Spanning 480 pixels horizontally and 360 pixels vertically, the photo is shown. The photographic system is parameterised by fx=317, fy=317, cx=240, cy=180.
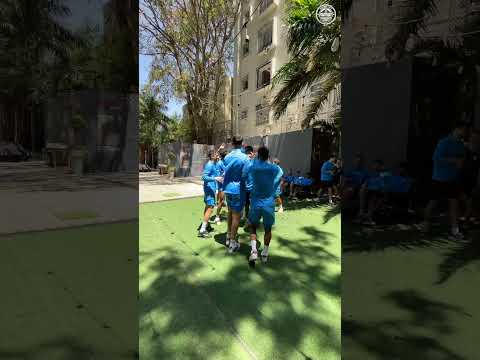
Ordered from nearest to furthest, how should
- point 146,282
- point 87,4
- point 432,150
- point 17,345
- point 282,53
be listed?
1. point 432,150
2. point 87,4
3. point 17,345
4. point 282,53
5. point 146,282

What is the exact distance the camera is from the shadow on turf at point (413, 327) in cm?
82

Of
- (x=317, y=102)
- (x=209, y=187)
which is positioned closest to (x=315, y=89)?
(x=317, y=102)

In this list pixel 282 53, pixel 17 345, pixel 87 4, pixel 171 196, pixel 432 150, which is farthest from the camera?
pixel 171 196

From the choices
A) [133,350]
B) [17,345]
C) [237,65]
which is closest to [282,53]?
[237,65]

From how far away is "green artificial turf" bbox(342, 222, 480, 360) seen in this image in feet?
2.61

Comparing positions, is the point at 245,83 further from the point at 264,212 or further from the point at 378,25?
the point at 378,25

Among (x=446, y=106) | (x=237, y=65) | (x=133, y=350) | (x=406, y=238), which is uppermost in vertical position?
(x=237, y=65)

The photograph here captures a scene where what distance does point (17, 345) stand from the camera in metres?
1.41

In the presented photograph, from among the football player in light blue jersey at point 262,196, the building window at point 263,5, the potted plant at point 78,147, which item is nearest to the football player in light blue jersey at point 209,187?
the football player in light blue jersey at point 262,196

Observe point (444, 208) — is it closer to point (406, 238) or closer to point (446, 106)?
point (406, 238)

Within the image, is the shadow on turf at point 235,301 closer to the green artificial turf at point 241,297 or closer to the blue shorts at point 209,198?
the green artificial turf at point 241,297

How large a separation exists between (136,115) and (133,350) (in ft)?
3.77

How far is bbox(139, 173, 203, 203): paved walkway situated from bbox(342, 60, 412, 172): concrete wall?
13.9ft

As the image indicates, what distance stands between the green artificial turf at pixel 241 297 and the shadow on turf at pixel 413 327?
0.49 meters
